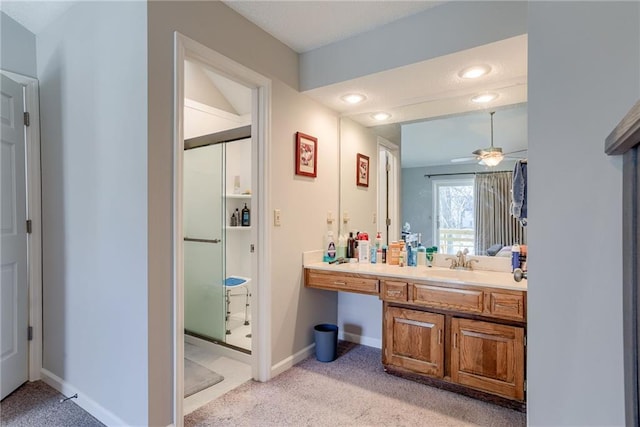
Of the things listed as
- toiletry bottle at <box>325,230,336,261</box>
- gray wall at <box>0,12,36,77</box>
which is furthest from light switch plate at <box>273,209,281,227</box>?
gray wall at <box>0,12,36,77</box>

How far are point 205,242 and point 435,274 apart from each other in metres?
2.03

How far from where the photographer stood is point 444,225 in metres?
2.68

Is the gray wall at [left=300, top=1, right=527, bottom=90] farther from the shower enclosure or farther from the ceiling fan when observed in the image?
the shower enclosure

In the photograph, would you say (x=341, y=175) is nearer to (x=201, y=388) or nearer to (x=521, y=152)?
(x=521, y=152)

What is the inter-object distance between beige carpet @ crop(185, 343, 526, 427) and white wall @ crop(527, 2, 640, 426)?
0.88m

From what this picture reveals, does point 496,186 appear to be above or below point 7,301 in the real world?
above

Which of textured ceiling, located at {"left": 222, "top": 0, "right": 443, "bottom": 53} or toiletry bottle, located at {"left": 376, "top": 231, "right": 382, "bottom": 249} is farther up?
textured ceiling, located at {"left": 222, "top": 0, "right": 443, "bottom": 53}

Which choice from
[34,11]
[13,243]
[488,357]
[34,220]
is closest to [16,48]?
[34,11]

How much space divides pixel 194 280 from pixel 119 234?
4.81 feet

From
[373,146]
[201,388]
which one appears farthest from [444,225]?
[201,388]

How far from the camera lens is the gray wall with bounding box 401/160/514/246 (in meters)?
2.74

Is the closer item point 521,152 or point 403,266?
point 521,152

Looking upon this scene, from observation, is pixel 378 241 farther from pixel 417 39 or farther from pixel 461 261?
pixel 417 39

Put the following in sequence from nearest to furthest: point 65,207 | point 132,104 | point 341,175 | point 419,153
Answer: point 132,104 < point 65,207 < point 419,153 < point 341,175
